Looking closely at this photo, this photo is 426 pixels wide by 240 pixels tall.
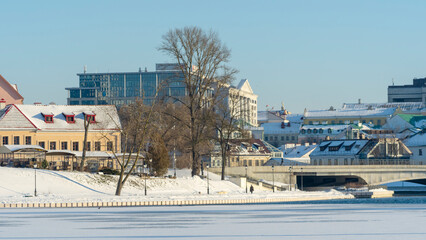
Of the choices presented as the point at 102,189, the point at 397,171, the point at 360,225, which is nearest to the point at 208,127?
the point at 102,189

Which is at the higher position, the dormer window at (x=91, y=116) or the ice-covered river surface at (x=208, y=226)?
the dormer window at (x=91, y=116)

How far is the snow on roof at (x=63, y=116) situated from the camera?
330 ft

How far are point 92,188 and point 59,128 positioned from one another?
21766 mm

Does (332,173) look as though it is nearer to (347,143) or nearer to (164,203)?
(347,143)

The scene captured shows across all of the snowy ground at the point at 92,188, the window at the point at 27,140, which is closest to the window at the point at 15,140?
the window at the point at 27,140

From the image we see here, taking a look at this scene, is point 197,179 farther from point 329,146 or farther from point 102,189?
point 329,146

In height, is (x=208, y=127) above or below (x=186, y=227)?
above

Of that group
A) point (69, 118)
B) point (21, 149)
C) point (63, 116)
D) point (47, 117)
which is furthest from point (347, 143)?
point (21, 149)

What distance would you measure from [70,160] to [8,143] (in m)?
8.28

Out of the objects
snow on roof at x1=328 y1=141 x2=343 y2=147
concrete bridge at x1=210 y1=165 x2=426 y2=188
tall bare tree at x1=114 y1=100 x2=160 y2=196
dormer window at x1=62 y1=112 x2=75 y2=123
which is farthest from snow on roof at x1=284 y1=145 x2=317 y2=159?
dormer window at x1=62 y1=112 x2=75 y2=123

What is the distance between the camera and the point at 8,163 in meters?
89.2

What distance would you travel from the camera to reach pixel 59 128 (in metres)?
101

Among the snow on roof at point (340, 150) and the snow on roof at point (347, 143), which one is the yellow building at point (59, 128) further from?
the snow on roof at point (347, 143)

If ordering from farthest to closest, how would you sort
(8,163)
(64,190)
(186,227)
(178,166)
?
1. (178,166)
2. (8,163)
3. (64,190)
4. (186,227)
